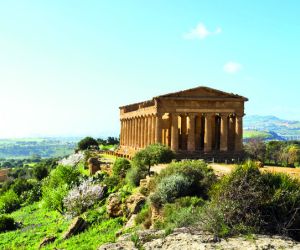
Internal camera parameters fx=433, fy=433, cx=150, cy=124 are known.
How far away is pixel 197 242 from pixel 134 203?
566 inches

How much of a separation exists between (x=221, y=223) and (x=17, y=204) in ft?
146

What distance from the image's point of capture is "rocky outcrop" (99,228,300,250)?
41.7 feet

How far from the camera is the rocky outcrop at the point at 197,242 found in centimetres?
1270

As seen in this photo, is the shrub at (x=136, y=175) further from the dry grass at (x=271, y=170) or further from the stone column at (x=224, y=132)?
the stone column at (x=224, y=132)

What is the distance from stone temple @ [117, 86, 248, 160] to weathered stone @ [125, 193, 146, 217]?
25297 mm

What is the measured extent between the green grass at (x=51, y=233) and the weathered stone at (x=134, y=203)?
Answer: 117cm

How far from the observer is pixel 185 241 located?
13.3 metres

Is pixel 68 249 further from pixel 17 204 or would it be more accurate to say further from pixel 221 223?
pixel 17 204

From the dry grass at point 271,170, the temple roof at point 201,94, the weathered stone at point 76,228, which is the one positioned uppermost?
the temple roof at point 201,94

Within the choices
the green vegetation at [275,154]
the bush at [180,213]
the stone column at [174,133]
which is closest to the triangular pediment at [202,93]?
the stone column at [174,133]

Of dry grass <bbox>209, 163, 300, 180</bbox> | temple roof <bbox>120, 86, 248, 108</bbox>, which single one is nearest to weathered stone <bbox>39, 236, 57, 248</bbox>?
dry grass <bbox>209, 163, 300, 180</bbox>

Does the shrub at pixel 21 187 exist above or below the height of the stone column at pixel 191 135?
below

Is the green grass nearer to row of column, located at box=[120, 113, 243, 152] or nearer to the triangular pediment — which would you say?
row of column, located at box=[120, 113, 243, 152]

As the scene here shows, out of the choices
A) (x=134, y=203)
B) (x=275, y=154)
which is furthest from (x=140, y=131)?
(x=134, y=203)
